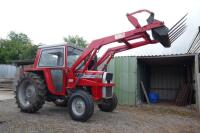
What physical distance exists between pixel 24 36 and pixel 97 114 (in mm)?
50639

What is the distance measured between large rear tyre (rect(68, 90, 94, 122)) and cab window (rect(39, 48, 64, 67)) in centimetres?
134

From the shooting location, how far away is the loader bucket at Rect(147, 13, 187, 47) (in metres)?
7.31

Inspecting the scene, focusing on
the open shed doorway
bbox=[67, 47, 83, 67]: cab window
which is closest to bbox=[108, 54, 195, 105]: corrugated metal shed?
the open shed doorway

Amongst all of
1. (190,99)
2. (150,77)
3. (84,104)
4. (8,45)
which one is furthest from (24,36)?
(84,104)

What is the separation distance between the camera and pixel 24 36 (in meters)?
56.7

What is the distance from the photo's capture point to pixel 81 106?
790cm

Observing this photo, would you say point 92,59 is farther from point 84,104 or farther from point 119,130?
point 119,130

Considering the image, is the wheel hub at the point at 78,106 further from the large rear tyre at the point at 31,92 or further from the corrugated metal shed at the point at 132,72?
the corrugated metal shed at the point at 132,72

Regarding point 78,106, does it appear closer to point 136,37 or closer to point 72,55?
point 72,55

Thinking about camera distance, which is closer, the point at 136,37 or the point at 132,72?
the point at 136,37

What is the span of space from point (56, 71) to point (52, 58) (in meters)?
0.53

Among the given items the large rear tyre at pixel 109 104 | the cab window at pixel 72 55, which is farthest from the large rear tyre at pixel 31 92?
the large rear tyre at pixel 109 104

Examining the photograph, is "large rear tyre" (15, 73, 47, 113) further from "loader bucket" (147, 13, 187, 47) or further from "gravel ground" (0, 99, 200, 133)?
"loader bucket" (147, 13, 187, 47)

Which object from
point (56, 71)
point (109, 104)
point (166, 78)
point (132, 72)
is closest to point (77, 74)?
point (56, 71)
